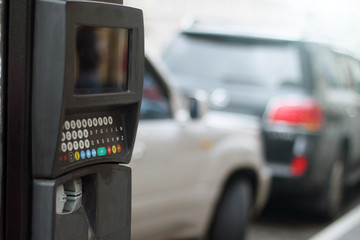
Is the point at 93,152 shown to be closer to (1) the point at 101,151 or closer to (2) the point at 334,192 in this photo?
(1) the point at 101,151

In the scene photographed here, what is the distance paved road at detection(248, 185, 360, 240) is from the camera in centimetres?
619

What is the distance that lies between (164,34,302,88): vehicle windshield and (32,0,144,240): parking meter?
5.06 meters

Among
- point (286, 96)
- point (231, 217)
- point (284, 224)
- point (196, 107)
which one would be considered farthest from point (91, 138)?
point (284, 224)

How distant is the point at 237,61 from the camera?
268 inches

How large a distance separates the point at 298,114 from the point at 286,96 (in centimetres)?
23

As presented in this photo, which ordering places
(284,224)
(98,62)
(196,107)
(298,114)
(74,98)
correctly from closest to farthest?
(74,98)
(98,62)
(196,107)
(298,114)
(284,224)

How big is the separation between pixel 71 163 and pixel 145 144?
8.68 feet

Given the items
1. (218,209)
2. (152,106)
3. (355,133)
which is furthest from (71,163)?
(355,133)

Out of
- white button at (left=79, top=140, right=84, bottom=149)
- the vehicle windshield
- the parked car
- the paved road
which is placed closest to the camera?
white button at (left=79, top=140, right=84, bottom=149)

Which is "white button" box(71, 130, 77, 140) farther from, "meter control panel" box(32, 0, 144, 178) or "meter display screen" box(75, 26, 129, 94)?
"meter display screen" box(75, 26, 129, 94)

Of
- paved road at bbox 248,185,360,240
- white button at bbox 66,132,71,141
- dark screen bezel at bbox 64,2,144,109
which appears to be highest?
dark screen bezel at bbox 64,2,144,109

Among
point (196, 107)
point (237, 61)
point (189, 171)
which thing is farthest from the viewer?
point (237, 61)

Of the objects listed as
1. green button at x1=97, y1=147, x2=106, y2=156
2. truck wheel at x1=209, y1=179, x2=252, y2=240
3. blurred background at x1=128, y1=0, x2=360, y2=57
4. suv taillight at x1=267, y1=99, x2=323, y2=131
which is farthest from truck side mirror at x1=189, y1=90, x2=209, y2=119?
blurred background at x1=128, y1=0, x2=360, y2=57

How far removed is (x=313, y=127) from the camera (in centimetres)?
626
